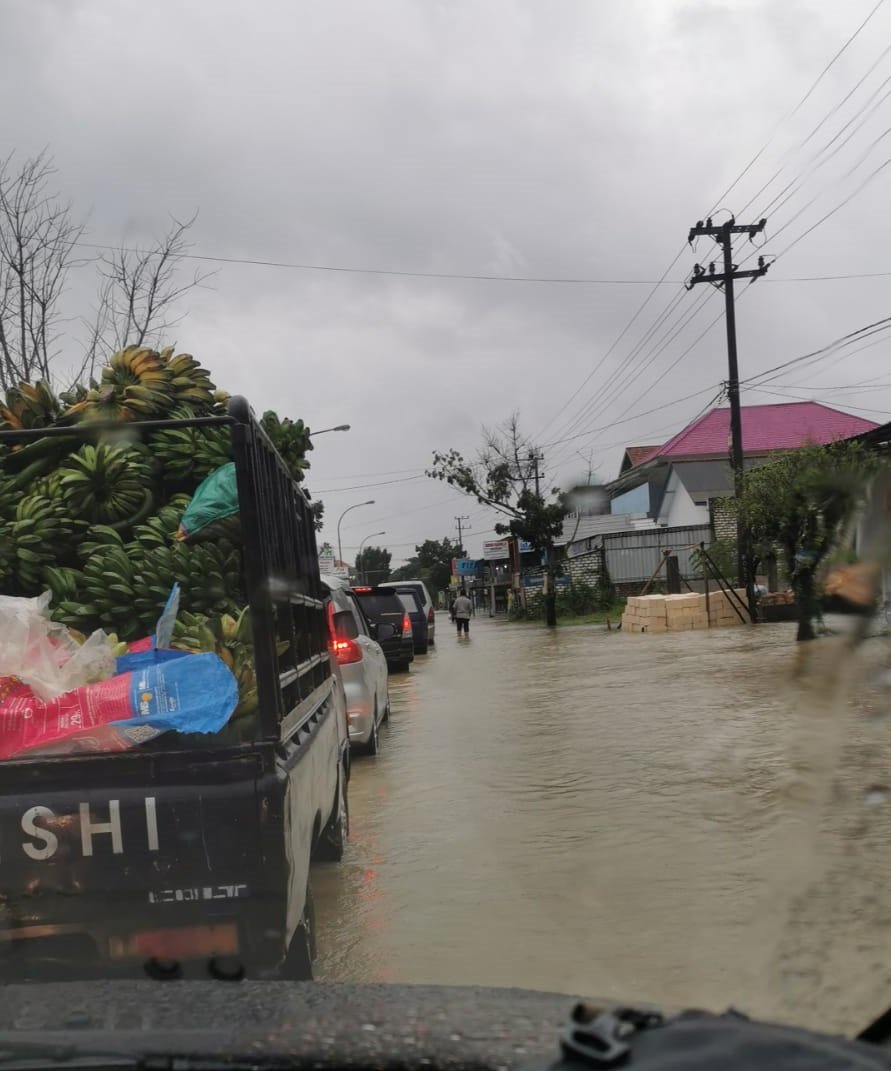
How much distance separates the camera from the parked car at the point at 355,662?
373 inches

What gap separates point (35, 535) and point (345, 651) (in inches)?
202

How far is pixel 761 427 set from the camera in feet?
129

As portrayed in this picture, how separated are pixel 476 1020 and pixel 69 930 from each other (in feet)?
5.69

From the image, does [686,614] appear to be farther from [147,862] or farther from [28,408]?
[147,862]

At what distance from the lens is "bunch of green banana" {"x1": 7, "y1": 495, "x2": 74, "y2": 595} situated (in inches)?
175

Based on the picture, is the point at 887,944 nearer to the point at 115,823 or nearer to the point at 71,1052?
the point at 115,823

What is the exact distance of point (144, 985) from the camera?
2.33 metres

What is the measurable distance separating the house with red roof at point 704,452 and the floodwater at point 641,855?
1069 inches

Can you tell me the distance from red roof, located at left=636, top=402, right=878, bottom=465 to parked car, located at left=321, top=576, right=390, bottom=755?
2646cm

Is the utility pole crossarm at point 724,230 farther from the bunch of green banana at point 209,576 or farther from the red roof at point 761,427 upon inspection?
the bunch of green banana at point 209,576

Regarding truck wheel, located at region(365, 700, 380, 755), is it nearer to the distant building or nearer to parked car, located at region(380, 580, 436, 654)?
parked car, located at region(380, 580, 436, 654)

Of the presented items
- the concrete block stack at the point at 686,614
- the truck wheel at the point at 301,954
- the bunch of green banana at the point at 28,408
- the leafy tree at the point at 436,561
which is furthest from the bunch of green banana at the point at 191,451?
the leafy tree at the point at 436,561

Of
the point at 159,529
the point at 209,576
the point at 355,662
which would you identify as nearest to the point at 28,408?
the point at 159,529

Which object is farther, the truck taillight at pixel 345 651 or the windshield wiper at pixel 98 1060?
the truck taillight at pixel 345 651
